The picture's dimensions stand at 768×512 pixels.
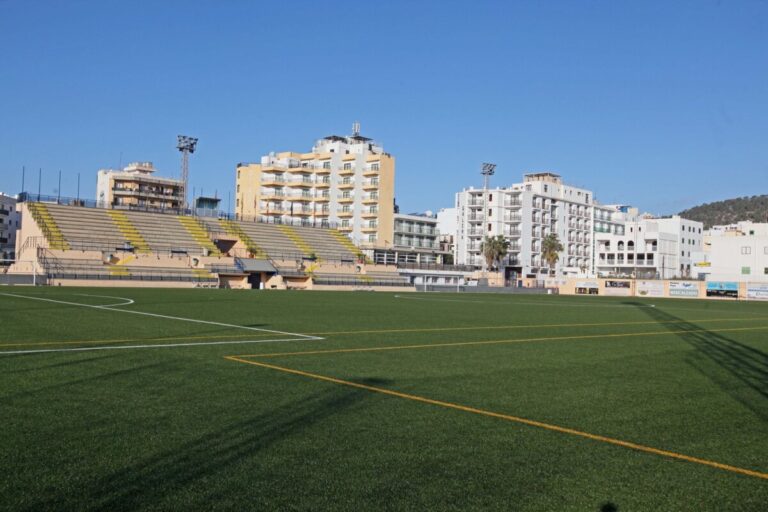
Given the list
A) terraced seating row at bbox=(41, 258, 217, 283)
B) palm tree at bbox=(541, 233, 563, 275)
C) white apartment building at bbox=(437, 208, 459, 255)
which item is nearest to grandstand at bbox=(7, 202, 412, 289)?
terraced seating row at bbox=(41, 258, 217, 283)

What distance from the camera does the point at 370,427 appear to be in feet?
27.0

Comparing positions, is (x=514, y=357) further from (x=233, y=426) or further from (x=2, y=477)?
(x=2, y=477)

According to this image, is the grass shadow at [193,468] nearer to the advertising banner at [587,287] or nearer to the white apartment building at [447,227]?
the advertising banner at [587,287]

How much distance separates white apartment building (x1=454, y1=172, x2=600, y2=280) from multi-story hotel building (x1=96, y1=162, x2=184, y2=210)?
180ft

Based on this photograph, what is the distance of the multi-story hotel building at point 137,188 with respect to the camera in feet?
462

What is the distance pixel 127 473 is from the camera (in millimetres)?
6215

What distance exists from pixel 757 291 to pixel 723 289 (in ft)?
9.68

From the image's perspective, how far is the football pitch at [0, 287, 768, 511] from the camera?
5875 millimetres

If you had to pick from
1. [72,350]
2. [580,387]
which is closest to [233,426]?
[580,387]

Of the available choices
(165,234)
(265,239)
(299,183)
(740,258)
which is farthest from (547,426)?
(299,183)

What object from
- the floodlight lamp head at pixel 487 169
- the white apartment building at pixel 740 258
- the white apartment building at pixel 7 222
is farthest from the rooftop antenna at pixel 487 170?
the white apartment building at pixel 7 222

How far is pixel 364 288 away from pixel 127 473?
7487 centimetres

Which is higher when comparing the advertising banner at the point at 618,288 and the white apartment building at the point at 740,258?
the white apartment building at the point at 740,258

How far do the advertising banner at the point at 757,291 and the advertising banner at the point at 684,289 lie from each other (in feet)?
15.2
